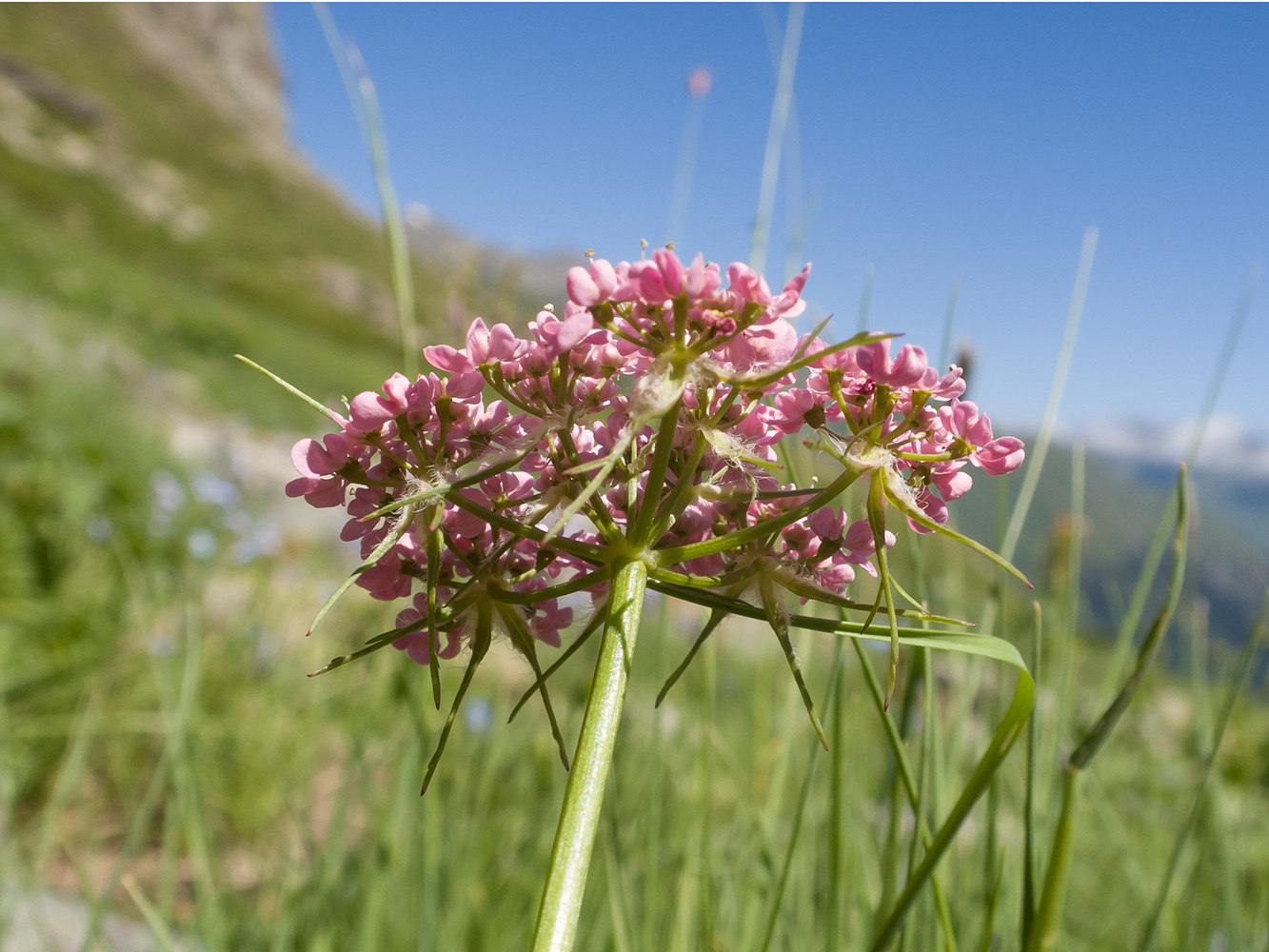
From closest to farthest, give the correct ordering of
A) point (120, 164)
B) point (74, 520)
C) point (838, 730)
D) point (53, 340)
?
1. point (838, 730)
2. point (74, 520)
3. point (53, 340)
4. point (120, 164)

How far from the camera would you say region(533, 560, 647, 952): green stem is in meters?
0.49

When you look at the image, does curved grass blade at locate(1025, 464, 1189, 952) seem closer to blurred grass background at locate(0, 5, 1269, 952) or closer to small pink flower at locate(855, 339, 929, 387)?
blurred grass background at locate(0, 5, 1269, 952)

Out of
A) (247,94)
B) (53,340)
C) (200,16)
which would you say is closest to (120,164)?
(247,94)

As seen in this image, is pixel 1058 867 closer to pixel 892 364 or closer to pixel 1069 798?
pixel 1069 798

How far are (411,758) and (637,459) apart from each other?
108cm

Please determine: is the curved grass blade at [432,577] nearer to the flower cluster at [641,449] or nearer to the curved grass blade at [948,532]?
the flower cluster at [641,449]

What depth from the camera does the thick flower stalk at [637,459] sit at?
23.7 inches

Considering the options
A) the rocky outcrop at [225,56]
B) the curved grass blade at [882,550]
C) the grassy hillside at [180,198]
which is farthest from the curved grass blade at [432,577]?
the rocky outcrop at [225,56]

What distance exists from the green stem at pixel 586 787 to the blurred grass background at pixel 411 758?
0.74 ft

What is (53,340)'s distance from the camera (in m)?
6.87

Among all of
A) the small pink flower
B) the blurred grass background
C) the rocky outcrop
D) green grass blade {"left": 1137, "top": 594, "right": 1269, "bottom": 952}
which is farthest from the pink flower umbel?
the rocky outcrop

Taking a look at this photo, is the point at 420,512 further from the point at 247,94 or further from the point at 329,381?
the point at 247,94

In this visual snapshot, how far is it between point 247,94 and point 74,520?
142002 mm

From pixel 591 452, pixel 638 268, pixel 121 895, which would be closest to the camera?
pixel 638 268
